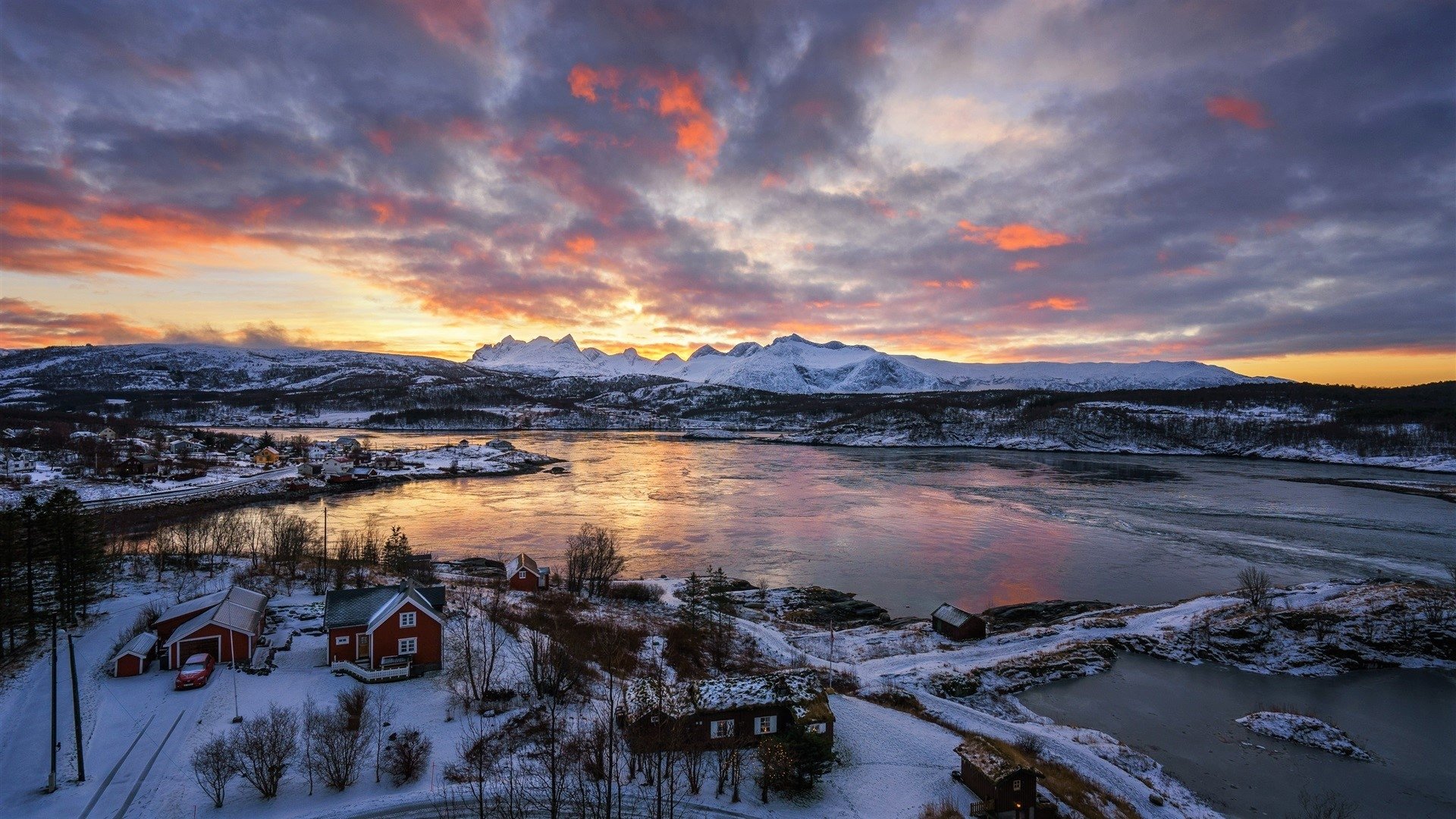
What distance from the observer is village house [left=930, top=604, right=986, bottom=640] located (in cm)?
2295

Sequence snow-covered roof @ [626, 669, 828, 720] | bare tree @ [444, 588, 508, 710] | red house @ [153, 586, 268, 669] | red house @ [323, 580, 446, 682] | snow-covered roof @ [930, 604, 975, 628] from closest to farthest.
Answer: snow-covered roof @ [626, 669, 828, 720] < bare tree @ [444, 588, 508, 710] < red house @ [153, 586, 268, 669] < red house @ [323, 580, 446, 682] < snow-covered roof @ [930, 604, 975, 628]

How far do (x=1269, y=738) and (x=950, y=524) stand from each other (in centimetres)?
2670

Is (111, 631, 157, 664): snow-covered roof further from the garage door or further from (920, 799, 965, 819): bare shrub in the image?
(920, 799, 965, 819): bare shrub

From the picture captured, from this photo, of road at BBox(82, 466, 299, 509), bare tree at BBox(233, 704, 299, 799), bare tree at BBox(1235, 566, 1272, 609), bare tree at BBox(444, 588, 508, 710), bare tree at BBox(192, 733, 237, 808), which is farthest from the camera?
road at BBox(82, 466, 299, 509)

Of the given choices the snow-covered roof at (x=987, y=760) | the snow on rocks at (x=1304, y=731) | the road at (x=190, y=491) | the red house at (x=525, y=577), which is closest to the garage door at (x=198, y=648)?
the red house at (x=525, y=577)

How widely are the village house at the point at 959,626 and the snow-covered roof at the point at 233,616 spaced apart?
21934 mm

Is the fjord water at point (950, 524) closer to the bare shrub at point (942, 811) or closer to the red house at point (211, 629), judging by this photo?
the bare shrub at point (942, 811)

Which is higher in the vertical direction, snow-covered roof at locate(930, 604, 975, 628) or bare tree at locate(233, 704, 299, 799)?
bare tree at locate(233, 704, 299, 799)

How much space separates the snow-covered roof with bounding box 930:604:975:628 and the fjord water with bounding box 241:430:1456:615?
376cm

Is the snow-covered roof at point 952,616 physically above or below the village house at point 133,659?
below

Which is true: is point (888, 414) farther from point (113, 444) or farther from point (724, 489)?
point (113, 444)

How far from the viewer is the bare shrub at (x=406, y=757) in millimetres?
12430

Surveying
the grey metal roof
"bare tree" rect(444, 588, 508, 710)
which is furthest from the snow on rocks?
the grey metal roof

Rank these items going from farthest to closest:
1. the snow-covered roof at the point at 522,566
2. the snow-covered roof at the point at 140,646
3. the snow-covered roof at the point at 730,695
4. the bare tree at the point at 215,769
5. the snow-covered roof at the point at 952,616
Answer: the snow-covered roof at the point at 522,566
the snow-covered roof at the point at 952,616
the snow-covered roof at the point at 140,646
the snow-covered roof at the point at 730,695
the bare tree at the point at 215,769
